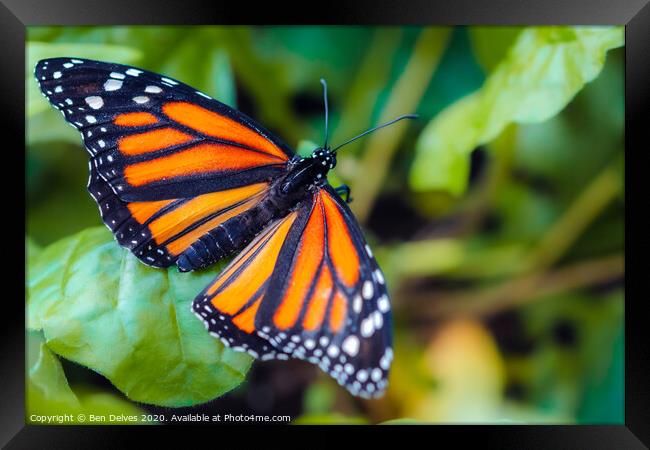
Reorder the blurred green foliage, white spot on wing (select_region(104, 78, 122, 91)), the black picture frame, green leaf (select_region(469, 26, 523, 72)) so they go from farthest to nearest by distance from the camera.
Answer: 1. the blurred green foliage
2. green leaf (select_region(469, 26, 523, 72))
3. the black picture frame
4. white spot on wing (select_region(104, 78, 122, 91))

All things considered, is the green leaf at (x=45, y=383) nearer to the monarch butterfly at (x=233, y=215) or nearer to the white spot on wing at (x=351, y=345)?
the monarch butterfly at (x=233, y=215)

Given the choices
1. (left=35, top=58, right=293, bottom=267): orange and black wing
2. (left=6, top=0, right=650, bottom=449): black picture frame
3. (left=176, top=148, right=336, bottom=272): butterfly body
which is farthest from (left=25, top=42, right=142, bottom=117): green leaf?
(left=176, top=148, right=336, bottom=272): butterfly body

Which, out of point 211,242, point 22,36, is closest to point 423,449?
point 211,242

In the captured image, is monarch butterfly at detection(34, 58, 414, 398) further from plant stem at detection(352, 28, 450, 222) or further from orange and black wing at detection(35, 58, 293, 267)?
plant stem at detection(352, 28, 450, 222)

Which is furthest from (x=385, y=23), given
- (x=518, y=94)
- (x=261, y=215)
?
(x=261, y=215)

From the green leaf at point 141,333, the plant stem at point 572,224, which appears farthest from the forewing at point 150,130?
the plant stem at point 572,224

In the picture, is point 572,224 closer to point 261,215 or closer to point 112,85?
point 261,215

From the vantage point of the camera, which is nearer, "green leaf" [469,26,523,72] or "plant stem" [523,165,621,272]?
"green leaf" [469,26,523,72]
